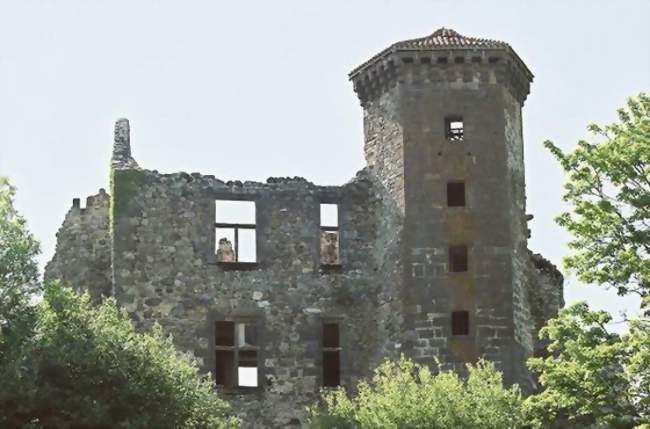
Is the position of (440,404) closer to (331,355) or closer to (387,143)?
(331,355)

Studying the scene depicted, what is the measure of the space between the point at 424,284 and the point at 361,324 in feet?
7.46

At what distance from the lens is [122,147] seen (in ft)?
Answer: 155

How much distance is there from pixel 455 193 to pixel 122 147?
366 inches

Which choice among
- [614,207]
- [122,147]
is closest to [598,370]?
[614,207]

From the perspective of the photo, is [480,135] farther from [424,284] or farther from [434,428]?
[434,428]

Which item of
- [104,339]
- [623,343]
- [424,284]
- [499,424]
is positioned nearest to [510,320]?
[424,284]

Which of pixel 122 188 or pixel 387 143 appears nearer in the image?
pixel 122 188

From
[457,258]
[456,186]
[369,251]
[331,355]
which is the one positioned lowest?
[331,355]

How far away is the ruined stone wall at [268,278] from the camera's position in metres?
45.1

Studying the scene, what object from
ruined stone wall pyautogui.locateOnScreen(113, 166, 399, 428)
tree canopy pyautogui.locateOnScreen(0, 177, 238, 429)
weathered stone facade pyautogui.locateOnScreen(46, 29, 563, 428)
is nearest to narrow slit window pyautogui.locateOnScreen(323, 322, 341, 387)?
weathered stone facade pyautogui.locateOnScreen(46, 29, 563, 428)

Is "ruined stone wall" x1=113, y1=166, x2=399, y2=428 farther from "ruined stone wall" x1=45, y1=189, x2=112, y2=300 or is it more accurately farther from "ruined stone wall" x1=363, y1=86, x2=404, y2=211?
"ruined stone wall" x1=45, y1=189, x2=112, y2=300

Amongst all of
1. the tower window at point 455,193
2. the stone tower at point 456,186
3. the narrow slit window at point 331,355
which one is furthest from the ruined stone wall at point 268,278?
the tower window at point 455,193

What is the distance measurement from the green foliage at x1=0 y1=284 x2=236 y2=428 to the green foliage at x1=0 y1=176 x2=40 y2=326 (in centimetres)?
46

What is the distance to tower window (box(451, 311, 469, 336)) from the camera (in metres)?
44.5
